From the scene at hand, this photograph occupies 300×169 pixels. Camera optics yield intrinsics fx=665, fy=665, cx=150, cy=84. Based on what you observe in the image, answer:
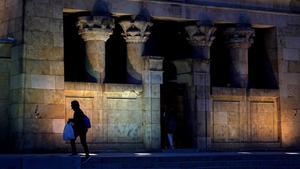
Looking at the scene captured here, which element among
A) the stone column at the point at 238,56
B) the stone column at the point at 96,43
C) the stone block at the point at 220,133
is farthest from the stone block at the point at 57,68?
the stone column at the point at 238,56

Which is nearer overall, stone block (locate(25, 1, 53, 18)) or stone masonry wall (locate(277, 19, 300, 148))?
stone block (locate(25, 1, 53, 18))

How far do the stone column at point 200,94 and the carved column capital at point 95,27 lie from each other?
4.13 metres

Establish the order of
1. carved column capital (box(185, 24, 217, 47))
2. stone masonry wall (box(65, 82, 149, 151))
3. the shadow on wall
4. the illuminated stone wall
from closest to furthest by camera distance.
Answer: stone masonry wall (box(65, 82, 149, 151)) → carved column capital (box(185, 24, 217, 47)) → the illuminated stone wall → the shadow on wall

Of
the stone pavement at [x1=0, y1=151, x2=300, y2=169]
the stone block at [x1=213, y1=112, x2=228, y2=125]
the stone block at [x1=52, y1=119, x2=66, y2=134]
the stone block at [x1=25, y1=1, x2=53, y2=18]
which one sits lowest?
the stone pavement at [x1=0, y1=151, x2=300, y2=169]

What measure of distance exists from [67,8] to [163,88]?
6.33 meters

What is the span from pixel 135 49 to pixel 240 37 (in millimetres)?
5443

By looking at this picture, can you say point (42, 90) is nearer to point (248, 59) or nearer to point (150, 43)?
point (150, 43)

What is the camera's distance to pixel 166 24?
32.1 m

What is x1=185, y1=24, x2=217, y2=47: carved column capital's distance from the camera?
30.7m

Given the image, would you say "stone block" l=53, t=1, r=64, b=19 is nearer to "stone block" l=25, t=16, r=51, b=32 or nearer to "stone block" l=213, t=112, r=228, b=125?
"stone block" l=25, t=16, r=51, b=32

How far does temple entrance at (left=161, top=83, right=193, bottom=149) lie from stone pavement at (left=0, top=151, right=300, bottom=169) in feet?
16.3

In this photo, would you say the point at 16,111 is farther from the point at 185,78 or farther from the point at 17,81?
the point at 185,78

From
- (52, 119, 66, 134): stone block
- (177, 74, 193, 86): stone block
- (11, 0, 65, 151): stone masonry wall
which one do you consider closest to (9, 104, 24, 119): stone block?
(11, 0, 65, 151): stone masonry wall

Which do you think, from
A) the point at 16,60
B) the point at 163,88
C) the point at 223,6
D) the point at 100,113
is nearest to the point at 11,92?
the point at 16,60
